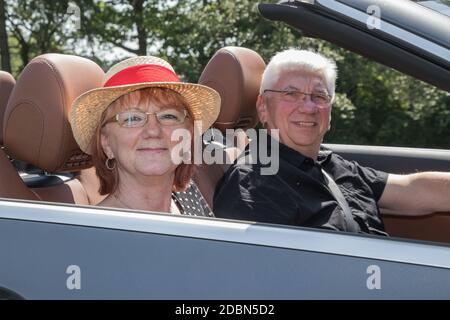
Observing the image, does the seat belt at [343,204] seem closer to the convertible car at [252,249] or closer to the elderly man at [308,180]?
the elderly man at [308,180]

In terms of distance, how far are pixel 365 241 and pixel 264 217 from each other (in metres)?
0.62

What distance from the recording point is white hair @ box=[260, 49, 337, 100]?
2758 millimetres

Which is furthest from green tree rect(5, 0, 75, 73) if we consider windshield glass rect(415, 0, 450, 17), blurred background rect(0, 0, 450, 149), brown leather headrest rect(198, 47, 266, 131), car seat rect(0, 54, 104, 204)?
windshield glass rect(415, 0, 450, 17)

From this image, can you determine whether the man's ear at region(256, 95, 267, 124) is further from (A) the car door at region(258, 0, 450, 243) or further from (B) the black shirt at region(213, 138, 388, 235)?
(A) the car door at region(258, 0, 450, 243)

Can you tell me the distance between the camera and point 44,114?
2.45m

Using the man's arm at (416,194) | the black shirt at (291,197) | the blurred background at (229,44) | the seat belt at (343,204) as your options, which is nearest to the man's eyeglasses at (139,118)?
the black shirt at (291,197)

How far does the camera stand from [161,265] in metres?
1.76

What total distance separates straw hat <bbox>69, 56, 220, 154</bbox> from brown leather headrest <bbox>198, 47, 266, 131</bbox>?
2.15 ft

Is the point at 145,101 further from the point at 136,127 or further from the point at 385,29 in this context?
the point at 385,29

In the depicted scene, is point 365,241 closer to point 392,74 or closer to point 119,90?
point 119,90

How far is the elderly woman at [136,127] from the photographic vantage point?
7.61 ft

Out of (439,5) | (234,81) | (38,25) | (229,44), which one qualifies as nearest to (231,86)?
(234,81)

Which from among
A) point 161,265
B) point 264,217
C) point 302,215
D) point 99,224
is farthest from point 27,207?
point 302,215

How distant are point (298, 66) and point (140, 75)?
2.15 feet
